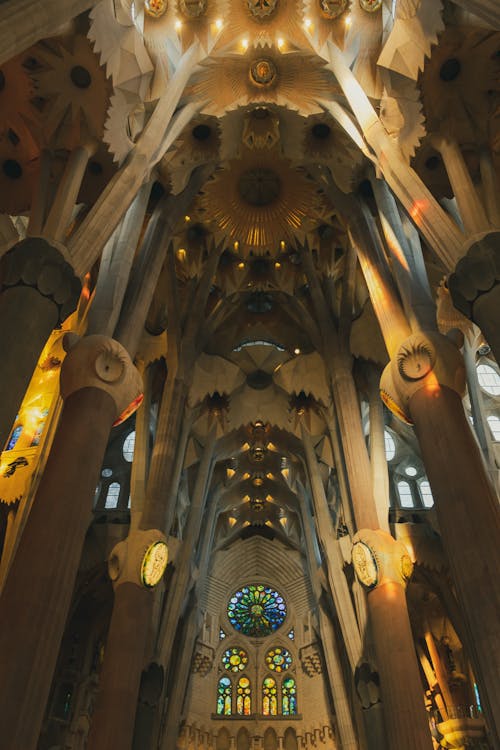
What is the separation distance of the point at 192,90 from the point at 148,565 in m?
10.0

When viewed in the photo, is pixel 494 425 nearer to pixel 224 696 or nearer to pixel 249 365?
pixel 249 365

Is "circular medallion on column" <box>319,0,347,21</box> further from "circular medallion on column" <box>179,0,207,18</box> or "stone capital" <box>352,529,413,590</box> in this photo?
"stone capital" <box>352,529,413,590</box>

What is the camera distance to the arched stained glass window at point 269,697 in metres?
21.1

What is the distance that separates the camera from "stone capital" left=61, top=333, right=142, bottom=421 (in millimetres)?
8188

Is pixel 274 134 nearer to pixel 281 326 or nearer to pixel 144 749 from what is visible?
pixel 281 326

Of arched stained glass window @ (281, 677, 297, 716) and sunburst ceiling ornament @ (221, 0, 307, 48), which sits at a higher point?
sunburst ceiling ornament @ (221, 0, 307, 48)

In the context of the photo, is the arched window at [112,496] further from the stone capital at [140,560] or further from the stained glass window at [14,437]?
the stone capital at [140,560]

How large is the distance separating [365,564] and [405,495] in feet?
24.1

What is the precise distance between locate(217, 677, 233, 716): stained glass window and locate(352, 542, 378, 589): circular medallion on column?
12830 millimetres

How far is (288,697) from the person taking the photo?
2139cm

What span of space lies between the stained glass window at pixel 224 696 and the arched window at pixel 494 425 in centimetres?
1367

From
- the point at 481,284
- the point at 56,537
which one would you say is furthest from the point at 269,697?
the point at 481,284

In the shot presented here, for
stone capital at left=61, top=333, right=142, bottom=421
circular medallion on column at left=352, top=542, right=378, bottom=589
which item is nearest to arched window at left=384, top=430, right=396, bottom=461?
circular medallion on column at left=352, top=542, right=378, bottom=589

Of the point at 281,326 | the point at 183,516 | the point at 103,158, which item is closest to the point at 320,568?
the point at 183,516
